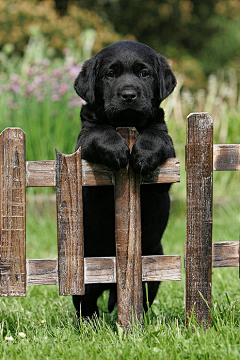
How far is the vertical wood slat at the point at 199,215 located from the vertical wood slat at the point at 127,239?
0.27 meters

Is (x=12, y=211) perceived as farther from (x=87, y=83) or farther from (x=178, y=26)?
(x=178, y=26)

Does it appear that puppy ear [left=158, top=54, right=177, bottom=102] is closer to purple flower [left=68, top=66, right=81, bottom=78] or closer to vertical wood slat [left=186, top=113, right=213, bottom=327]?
vertical wood slat [left=186, top=113, right=213, bottom=327]

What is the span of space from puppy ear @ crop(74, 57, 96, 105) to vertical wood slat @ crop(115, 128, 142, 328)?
1.38 ft

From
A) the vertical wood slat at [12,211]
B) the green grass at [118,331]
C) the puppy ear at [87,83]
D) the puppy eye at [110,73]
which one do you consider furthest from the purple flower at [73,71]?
the vertical wood slat at [12,211]

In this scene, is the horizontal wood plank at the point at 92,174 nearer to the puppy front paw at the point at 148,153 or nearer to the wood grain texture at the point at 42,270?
the puppy front paw at the point at 148,153

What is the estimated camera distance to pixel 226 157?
110 inches

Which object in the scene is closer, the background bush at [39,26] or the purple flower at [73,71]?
the purple flower at [73,71]

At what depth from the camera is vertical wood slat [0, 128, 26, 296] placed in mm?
2664

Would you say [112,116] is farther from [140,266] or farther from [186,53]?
[186,53]

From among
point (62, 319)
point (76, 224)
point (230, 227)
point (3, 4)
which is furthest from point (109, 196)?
point (3, 4)

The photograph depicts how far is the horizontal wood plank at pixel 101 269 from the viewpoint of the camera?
2730 mm

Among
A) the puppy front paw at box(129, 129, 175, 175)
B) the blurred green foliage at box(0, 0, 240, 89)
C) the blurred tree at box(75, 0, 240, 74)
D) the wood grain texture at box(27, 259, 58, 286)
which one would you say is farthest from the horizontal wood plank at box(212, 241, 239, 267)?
the blurred tree at box(75, 0, 240, 74)

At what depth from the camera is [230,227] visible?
6617 millimetres

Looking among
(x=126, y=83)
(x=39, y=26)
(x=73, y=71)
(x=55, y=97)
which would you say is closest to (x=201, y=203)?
(x=126, y=83)
